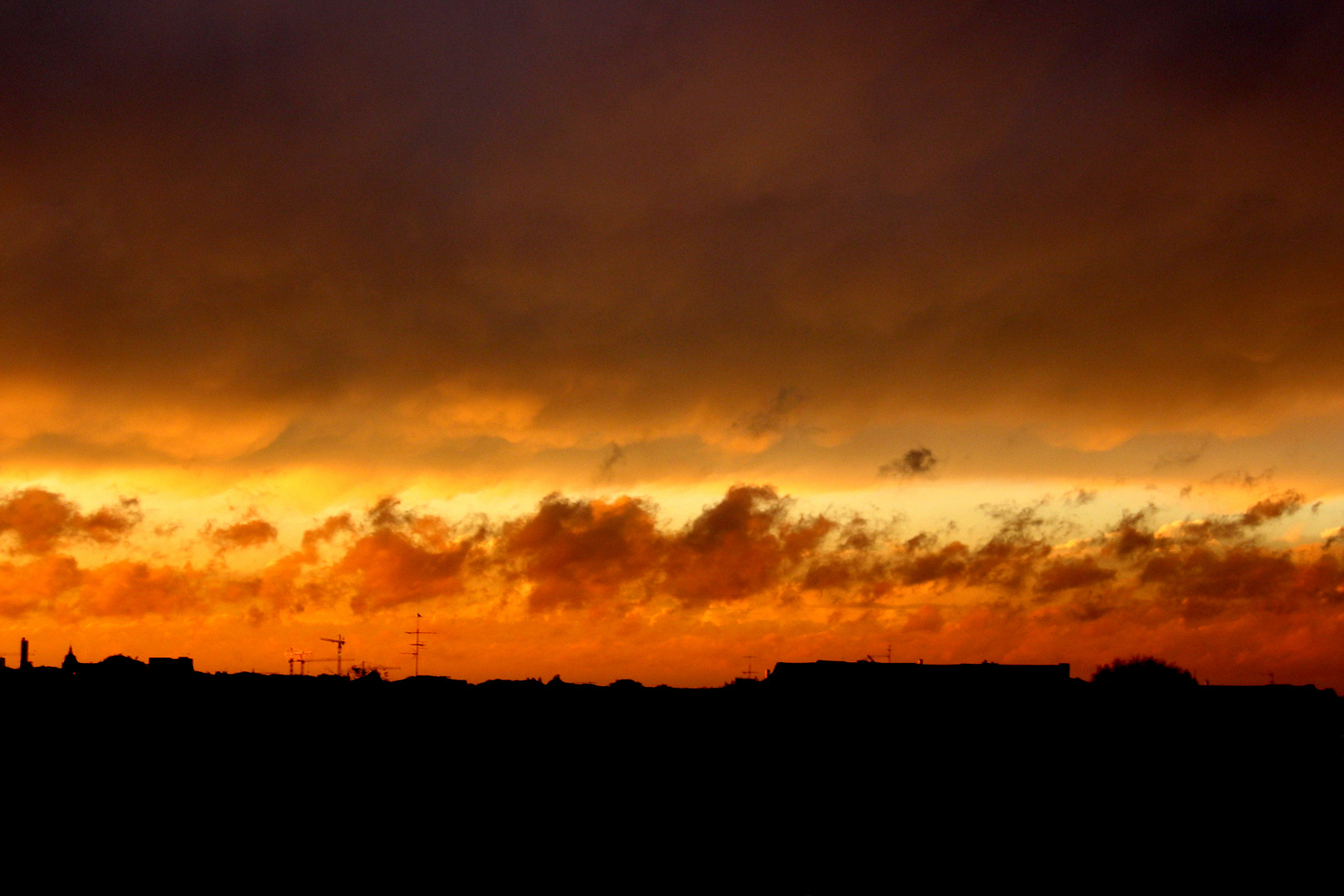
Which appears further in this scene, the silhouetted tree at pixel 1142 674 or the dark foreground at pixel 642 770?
the silhouetted tree at pixel 1142 674

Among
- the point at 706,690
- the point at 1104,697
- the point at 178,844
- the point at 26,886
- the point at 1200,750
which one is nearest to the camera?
the point at 26,886

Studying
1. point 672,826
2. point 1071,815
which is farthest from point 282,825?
point 1071,815

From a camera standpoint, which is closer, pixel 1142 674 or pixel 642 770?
pixel 642 770

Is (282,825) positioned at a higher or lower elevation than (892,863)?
higher

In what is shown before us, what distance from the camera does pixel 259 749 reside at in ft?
130

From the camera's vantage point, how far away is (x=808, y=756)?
44469 millimetres

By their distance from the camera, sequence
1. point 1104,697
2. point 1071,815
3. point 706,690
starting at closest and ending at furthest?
point 1071,815
point 1104,697
point 706,690

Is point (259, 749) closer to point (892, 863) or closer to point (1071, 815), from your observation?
point (892, 863)

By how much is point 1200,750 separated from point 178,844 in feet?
121

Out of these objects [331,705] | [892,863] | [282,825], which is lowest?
[892,863]

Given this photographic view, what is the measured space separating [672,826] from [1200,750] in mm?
20997

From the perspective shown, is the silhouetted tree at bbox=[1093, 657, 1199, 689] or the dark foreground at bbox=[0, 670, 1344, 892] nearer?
the dark foreground at bbox=[0, 670, 1344, 892]

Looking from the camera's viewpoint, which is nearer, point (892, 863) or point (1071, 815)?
point (892, 863)

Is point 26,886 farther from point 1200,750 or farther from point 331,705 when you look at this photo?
point 1200,750
